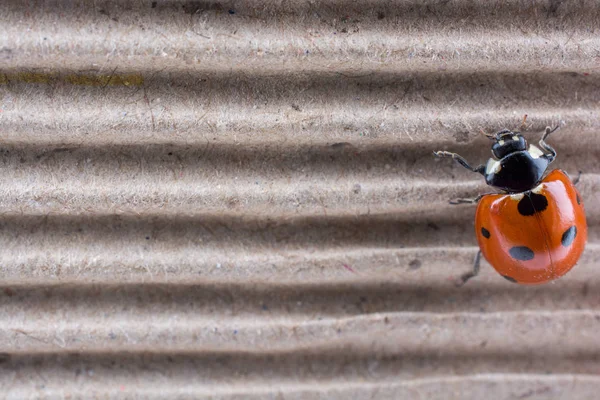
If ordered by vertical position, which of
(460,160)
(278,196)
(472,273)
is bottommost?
(472,273)

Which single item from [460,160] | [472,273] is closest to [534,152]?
[460,160]

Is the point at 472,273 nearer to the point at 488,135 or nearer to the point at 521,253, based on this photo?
the point at 521,253

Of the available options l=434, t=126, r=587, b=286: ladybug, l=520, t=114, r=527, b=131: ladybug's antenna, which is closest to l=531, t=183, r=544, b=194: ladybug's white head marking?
l=434, t=126, r=587, b=286: ladybug

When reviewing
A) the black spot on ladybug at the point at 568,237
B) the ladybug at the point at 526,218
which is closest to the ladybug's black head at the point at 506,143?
the ladybug at the point at 526,218

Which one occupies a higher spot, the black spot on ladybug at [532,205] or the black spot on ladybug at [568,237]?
the black spot on ladybug at [532,205]

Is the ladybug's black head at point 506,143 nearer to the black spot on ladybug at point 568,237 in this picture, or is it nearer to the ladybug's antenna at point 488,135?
the ladybug's antenna at point 488,135

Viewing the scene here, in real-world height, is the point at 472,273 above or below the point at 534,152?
below

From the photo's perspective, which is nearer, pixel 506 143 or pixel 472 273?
pixel 506 143
